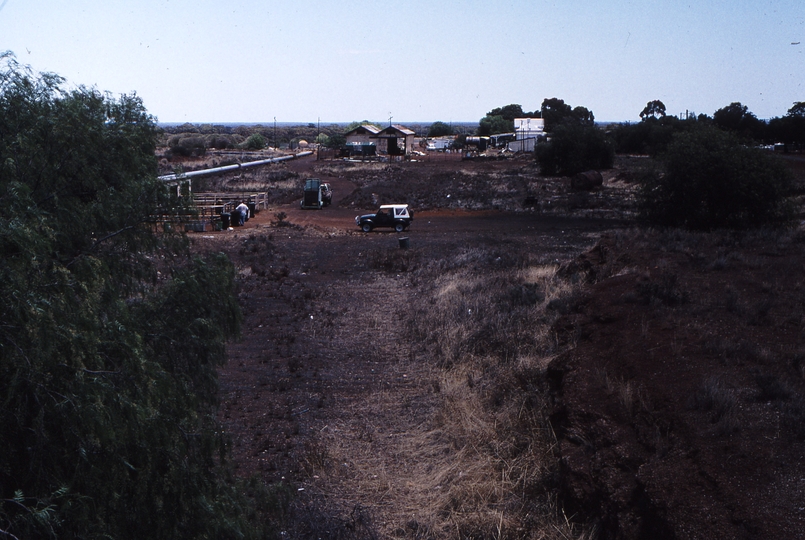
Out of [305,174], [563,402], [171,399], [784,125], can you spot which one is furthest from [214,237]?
[784,125]

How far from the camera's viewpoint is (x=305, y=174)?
6900 cm

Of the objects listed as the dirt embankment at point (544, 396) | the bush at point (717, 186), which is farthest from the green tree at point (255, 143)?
the dirt embankment at point (544, 396)

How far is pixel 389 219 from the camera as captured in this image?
121 feet

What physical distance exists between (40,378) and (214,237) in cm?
3042

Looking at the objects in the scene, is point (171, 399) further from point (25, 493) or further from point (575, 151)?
point (575, 151)

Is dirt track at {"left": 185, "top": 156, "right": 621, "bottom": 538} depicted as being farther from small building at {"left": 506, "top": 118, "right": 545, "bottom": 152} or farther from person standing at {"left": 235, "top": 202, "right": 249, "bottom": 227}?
small building at {"left": 506, "top": 118, "right": 545, "bottom": 152}

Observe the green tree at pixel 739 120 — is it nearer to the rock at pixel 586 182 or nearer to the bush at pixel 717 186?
the rock at pixel 586 182

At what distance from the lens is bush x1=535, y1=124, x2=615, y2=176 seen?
64.0m

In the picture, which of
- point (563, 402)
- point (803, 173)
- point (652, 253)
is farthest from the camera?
point (803, 173)

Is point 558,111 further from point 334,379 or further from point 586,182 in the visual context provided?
point 334,379

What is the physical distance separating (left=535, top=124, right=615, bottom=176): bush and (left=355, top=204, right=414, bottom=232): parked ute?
3154 cm

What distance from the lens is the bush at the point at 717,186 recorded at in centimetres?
2731

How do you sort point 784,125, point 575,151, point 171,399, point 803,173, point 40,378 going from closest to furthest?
point 40,378 → point 171,399 → point 803,173 → point 575,151 → point 784,125

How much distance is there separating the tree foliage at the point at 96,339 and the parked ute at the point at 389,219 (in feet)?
93.2
